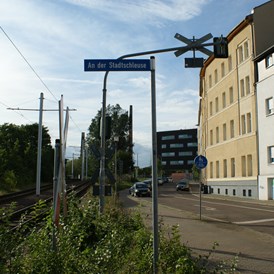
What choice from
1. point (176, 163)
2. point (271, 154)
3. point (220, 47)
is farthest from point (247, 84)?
point (176, 163)

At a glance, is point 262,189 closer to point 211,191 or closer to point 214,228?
point 211,191

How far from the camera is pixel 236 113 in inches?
1683

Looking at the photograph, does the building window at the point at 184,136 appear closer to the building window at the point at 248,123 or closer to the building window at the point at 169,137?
the building window at the point at 169,137

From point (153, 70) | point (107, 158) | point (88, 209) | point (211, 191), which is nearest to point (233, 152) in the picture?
point (211, 191)

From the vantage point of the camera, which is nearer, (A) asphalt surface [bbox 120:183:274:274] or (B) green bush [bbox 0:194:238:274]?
(B) green bush [bbox 0:194:238:274]

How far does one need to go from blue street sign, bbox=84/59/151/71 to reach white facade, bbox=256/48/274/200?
2838cm

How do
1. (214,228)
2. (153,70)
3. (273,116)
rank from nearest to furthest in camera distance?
(153,70)
(214,228)
(273,116)

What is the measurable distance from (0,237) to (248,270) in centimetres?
470

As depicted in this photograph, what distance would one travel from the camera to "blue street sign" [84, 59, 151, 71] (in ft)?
22.7

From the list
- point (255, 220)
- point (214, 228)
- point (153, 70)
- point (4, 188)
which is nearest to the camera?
point (153, 70)

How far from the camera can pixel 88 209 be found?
33.4 feet

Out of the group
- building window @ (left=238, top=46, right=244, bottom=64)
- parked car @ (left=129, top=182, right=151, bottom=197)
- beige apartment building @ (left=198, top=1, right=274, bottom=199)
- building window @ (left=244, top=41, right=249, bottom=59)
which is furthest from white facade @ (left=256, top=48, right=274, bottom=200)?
parked car @ (left=129, top=182, right=151, bottom=197)

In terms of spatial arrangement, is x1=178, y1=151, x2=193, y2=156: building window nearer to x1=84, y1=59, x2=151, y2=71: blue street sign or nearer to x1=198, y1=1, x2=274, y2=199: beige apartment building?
x1=198, y1=1, x2=274, y2=199: beige apartment building

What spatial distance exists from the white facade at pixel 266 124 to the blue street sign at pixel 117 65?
28.4m
